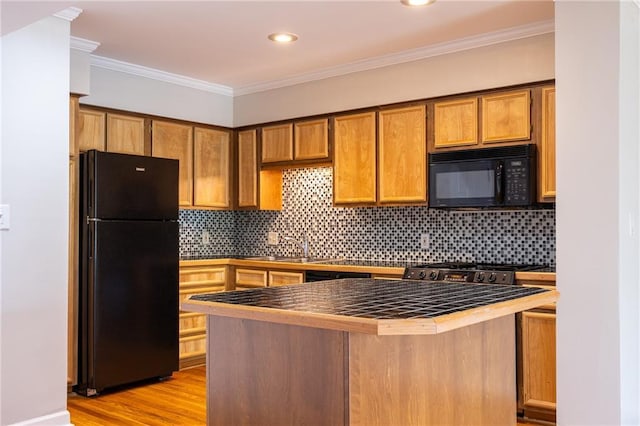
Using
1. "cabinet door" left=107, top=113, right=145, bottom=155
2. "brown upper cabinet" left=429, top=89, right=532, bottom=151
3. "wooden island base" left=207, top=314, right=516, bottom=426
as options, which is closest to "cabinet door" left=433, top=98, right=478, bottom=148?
"brown upper cabinet" left=429, top=89, right=532, bottom=151

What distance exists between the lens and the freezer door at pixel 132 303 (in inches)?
163

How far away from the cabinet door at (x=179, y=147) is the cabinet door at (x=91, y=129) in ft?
1.52

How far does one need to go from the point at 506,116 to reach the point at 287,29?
1.52 m

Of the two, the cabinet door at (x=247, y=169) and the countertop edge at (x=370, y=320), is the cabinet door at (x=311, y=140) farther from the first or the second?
the countertop edge at (x=370, y=320)

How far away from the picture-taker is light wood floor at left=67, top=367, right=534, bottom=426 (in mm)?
3666

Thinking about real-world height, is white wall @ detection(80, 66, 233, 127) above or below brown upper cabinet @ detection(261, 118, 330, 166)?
above

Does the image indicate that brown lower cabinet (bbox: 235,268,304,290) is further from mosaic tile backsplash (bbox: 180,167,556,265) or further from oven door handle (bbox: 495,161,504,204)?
oven door handle (bbox: 495,161,504,204)

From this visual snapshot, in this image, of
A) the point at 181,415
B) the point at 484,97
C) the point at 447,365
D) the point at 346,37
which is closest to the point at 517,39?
the point at 484,97

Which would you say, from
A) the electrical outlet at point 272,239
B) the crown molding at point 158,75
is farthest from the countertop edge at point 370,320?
the electrical outlet at point 272,239

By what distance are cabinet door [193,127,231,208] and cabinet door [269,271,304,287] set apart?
0.95m
